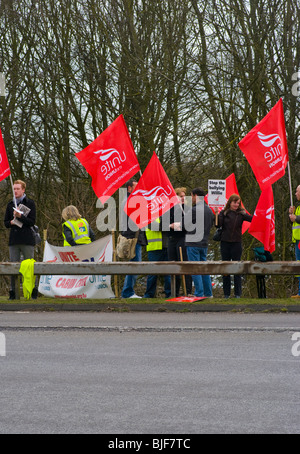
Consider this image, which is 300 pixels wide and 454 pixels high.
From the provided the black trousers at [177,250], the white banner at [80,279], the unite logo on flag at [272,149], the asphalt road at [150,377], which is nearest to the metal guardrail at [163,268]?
the white banner at [80,279]

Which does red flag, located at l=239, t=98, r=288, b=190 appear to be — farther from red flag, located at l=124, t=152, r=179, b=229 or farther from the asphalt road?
the asphalt road

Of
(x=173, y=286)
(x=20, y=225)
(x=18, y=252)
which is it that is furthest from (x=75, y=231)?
(x=173, y=286)

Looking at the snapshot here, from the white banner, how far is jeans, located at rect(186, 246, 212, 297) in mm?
1534

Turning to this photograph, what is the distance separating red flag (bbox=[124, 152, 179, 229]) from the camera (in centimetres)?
1516

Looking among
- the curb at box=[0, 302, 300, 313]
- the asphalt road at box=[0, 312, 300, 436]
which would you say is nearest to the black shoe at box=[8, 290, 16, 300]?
the curb at box=[0, 302, 300, 313]

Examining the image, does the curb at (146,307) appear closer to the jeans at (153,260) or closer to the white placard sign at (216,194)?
the jeans at (153,260)

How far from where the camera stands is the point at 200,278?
47.3 feet

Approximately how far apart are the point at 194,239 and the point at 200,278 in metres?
0.74

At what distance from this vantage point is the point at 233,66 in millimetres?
24141

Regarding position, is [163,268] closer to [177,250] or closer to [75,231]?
[177,250]

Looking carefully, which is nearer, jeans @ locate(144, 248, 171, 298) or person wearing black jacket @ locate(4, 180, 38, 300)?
person wearing black jacket @ locate(4, 180, 38, 300)

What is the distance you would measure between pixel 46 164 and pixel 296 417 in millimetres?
23355

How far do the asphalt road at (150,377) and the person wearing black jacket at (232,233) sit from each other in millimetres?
3947

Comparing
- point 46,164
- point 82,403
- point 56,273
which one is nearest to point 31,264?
point 56,273
